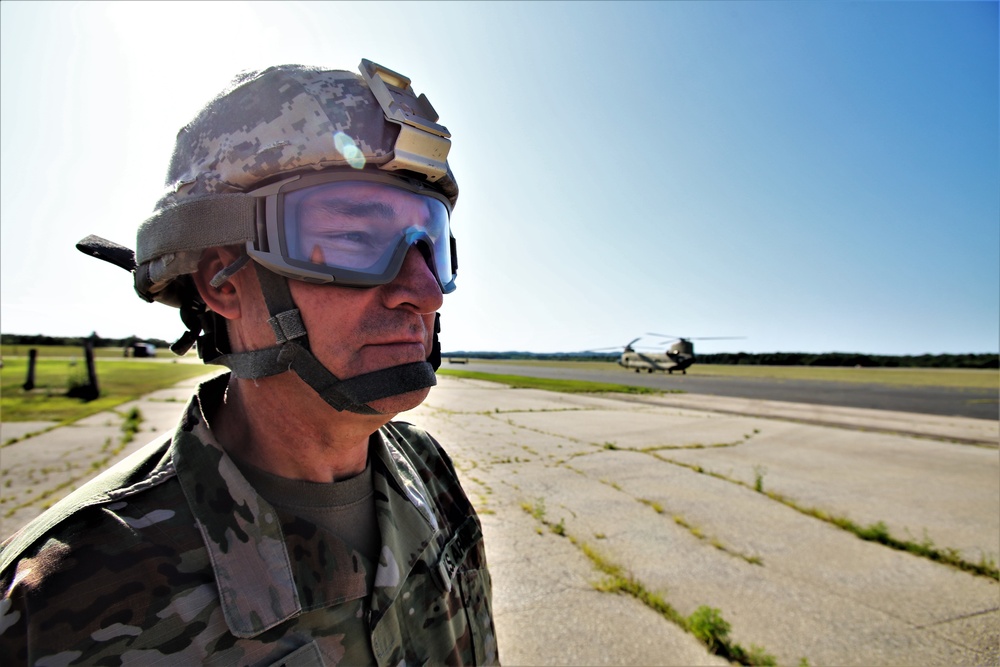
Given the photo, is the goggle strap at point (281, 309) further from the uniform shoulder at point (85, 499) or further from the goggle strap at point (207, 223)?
the uniform shoulder at point (85, 499)

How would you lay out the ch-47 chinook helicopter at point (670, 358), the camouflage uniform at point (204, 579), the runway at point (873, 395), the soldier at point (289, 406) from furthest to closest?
1. the ch-47 chinook helicopter at point (670, 358)
2. the runway at point (873, 395)
3. the soldier at point (289, 406)
4. the camouflage uniform at point (204, 579)

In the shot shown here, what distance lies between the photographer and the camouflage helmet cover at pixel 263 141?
1460 millimetres

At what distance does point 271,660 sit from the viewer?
1.17m

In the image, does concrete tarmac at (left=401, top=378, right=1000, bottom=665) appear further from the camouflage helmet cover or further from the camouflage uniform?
the camouflage helmet cover

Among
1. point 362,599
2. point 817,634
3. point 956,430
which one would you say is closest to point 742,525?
point 817,634

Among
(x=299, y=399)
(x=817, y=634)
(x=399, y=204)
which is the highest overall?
(x=399, y=204)

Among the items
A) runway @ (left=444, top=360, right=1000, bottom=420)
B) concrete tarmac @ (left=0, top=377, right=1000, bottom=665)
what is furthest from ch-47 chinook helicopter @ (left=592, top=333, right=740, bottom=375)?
concrete tarmac @ (left=0, top=377, right=1000, bottom=665)

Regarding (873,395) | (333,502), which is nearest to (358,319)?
(333,502)

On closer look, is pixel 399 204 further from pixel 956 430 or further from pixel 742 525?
pixel 956 430

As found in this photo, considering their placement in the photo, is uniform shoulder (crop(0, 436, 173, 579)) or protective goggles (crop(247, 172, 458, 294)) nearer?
uniform shoulder (crop(0, 436, 173, 579))

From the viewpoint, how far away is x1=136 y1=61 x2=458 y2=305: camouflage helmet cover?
57.5 inches

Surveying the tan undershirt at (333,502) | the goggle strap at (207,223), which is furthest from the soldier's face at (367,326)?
the tan undershirt at (333,502)

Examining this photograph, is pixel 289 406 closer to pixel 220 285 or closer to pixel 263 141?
pixel 220 285

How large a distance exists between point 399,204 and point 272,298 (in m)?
0.50
